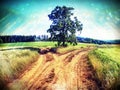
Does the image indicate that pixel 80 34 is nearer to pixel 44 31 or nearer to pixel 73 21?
pixel 73 21

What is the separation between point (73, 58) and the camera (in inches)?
177

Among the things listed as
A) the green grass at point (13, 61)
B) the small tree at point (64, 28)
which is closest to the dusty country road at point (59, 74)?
the green grass at point (13, 61)

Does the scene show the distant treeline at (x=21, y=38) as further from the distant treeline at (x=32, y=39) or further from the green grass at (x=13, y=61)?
the green grass at (x=13, y=61)

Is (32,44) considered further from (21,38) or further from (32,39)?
(21,38)

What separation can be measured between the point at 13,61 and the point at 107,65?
1.43 m

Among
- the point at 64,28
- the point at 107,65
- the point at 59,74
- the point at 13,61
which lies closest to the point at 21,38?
the point at 13,61

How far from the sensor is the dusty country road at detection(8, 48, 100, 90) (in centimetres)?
429

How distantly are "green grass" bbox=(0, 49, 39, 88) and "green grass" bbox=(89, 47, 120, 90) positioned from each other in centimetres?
91

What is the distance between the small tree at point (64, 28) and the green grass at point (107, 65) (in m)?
0.40

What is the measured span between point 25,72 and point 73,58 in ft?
2.49

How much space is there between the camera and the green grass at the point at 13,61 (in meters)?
4.39

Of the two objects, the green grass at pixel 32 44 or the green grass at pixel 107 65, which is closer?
the green grass at pixel 107 65

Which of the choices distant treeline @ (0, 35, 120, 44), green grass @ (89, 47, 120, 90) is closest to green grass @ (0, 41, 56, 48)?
distant treeline @ (0, 35, 120, 44)

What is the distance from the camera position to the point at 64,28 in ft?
14.9
